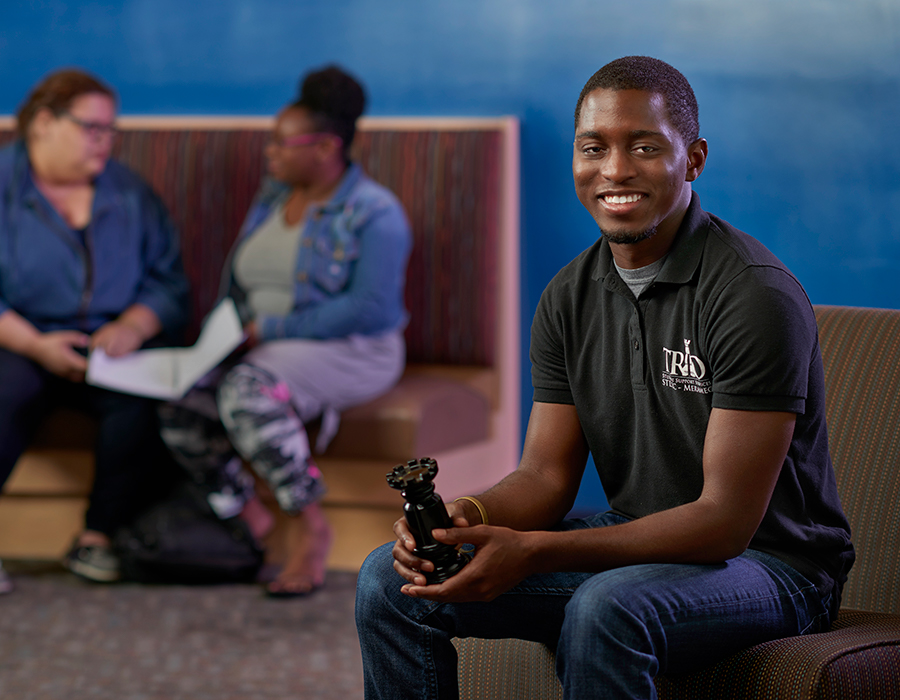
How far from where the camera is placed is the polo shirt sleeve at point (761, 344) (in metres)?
1.21

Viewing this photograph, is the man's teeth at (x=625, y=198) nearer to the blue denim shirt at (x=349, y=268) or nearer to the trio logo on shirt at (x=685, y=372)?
the trio logo on shirt at (x=685, y=372)

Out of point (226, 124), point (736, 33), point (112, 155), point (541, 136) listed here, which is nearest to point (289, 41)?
point (226, 124)

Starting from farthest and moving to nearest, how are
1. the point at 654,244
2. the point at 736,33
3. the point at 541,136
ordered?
the point at 541,136 → the point at 736,33 → the point at 654,244

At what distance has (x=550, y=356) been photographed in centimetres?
151

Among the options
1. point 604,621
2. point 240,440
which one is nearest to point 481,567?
point 604,621

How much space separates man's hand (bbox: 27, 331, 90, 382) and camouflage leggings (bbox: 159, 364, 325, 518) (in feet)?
→ 0.94

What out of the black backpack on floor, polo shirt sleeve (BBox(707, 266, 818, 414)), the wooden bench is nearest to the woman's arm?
the wooden bench

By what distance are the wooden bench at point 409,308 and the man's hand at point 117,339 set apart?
24 cm

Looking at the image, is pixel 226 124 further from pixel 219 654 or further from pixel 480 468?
pixel 219 654

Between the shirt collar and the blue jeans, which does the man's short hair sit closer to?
the shirt collar

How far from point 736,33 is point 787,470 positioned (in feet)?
7.01

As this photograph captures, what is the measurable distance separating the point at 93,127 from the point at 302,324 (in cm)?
88

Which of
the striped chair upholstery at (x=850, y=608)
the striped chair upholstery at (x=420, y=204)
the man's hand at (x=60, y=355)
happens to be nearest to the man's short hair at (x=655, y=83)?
the striped chair upholstery at (x=850, y=608)

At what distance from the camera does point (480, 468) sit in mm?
3096
